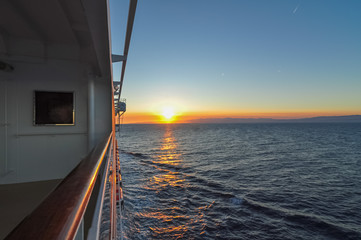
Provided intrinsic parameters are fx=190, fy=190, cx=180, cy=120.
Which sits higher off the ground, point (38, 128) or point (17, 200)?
point (38, 128)

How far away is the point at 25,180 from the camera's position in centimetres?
432

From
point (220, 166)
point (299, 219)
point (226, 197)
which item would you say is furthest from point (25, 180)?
point (220, 166)

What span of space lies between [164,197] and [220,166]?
952 centimetres

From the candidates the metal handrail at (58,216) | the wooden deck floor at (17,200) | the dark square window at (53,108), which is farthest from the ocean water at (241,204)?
the metal handrail at (58,216)

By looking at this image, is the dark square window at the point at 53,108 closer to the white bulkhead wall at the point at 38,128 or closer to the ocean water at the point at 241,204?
the white bulkhead wall at the point at 38,128

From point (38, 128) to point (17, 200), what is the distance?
1.56m

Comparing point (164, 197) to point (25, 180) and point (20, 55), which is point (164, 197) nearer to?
point (25, 180)

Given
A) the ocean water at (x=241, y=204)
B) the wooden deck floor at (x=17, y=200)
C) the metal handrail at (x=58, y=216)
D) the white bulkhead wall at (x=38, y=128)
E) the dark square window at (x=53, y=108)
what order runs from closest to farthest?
the metal handrail at (x=58, y=216) → the wooden deck floor at (x=17, y=200) → the white bulkhead wall at (x=38, y=128) → the dark square window at (x=53, y=108) → the ocean water at (x=241, y=204)

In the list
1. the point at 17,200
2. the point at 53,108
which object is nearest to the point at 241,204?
the point at 17,200

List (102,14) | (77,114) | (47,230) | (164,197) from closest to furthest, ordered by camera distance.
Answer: (47,230) < (102,14) < (77,114) < (164,197)

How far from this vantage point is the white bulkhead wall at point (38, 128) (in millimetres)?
4176

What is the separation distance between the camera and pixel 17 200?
389 centimetres

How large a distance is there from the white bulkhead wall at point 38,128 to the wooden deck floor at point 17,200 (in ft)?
0.49

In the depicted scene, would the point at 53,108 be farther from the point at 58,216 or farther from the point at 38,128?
the point at 58,216
